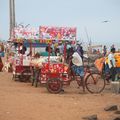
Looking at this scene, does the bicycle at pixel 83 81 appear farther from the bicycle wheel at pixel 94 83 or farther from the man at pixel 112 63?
the man at pixel 112 63

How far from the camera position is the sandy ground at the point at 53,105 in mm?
11242

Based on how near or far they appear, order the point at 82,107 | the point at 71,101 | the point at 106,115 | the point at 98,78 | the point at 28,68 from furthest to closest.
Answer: the point at 28,68, the point at 98,78, the point at 71,101, the point at 82,107, the point at 106,115

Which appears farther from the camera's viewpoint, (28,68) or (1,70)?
(1,70)

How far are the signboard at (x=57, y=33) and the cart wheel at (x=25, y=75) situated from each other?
180cm

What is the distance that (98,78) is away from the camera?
16656 mm

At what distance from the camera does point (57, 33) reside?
2009cm

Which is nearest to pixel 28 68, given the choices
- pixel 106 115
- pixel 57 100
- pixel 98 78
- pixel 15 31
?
pixel 15 31

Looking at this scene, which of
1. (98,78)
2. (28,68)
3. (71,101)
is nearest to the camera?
(71,101)

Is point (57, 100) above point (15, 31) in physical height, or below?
below

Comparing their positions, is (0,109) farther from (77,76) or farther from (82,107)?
(77,76)

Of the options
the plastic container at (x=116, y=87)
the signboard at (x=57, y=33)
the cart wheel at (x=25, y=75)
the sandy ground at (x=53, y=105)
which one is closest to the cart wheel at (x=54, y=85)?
the sandy ground at (x=53, y=105)

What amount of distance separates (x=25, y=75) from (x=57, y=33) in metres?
2.66

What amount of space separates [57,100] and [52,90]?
240 cm

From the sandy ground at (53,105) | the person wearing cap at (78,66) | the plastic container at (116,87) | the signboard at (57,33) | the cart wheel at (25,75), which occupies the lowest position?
the sandy ground at (53,105)
